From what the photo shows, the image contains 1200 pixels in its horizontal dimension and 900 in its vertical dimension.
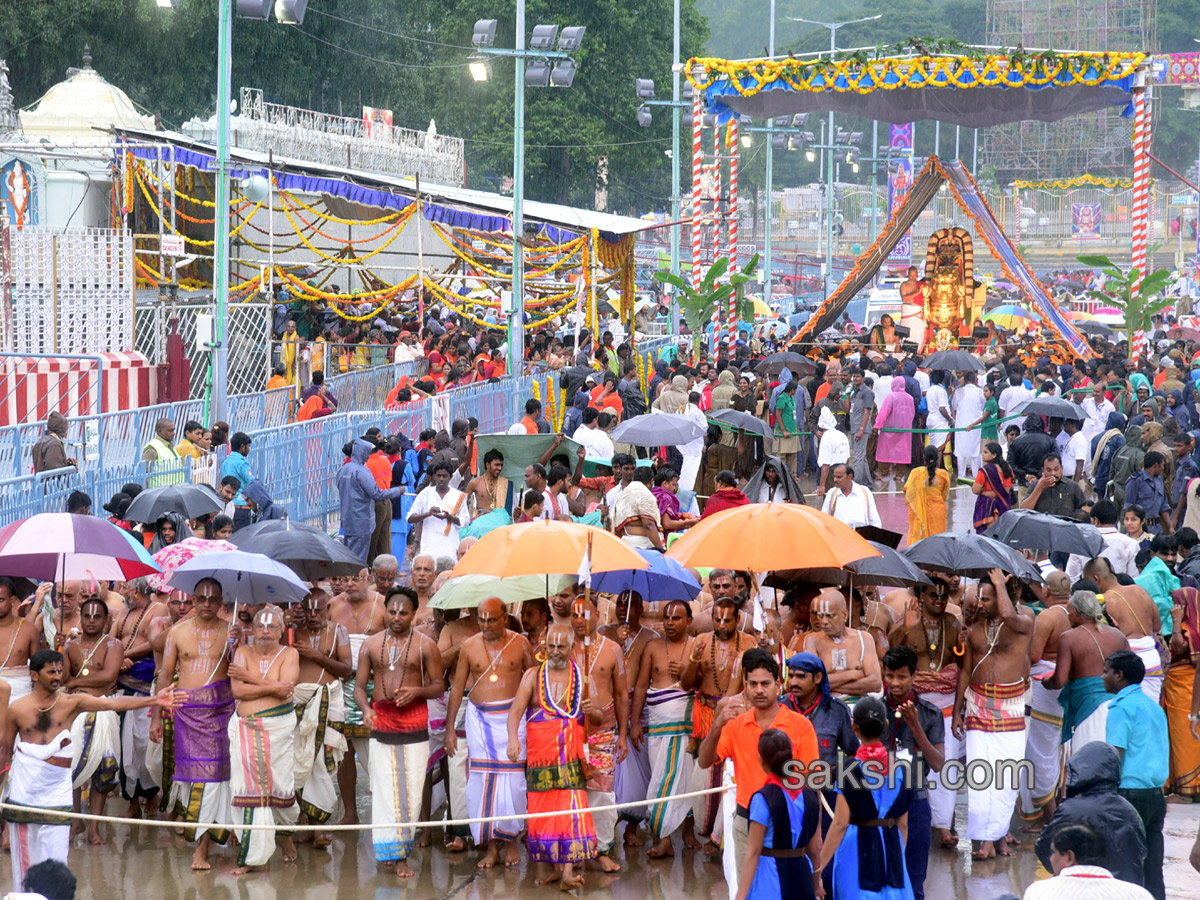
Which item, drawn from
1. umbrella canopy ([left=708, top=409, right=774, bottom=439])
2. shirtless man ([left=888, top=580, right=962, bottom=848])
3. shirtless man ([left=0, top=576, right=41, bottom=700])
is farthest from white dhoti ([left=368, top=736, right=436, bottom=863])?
umbrella canopy ([left=708, top=409, right=774, bottom=439])

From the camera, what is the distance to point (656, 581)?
8125 millimetres

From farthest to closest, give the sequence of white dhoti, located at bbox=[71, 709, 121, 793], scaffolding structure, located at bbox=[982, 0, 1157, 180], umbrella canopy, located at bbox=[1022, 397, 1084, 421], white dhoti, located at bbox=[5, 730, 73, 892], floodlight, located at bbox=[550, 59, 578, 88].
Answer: scaffolding structure, located at bbox=[982, 0, 1157, 180] → floodlight, located at bbox=[550, 59, 578, 88] → umbrella canopy, located at bbox=[1022, 397, 1084, 421] → white dhoti, located at bbox=[71, 709, 121, 793] → white dhoti, located at bbox=[5, 730, 73, 892]

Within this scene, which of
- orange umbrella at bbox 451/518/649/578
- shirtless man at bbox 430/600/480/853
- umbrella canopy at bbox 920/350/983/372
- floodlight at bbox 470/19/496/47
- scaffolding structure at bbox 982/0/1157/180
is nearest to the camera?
orange umbrella at bbox 451/518/649/578

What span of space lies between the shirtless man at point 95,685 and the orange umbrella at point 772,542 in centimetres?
305

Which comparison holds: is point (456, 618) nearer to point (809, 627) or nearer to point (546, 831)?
point (546, 831)

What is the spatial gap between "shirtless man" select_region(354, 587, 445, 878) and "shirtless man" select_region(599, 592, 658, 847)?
98cm

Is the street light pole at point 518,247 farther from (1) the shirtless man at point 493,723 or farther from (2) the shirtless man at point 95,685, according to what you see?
(1) the shirtless man at point 493,723

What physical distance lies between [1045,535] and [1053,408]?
6245 millimetres

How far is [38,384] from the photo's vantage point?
1753 cm

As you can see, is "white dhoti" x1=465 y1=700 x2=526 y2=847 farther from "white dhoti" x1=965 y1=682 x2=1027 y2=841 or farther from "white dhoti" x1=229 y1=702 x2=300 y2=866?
"white dhoti" x1=965 y1=682 x2=1027 y2=841

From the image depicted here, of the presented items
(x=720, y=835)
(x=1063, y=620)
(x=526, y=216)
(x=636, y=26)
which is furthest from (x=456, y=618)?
(x=636, y=26)

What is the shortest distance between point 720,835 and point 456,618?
6.02 ft

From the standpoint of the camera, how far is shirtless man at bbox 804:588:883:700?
7.36 m

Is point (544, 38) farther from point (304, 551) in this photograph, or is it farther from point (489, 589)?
point (489, 589)
